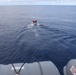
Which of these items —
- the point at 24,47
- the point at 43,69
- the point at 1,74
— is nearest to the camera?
the point at 1,74

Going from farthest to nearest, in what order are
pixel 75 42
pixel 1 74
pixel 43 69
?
1. pixel 75 42
2. pixel 43 69
3. pixel 1 74

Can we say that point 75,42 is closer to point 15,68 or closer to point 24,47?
point 24,47

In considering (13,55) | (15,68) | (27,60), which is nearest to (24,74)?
(15,68)

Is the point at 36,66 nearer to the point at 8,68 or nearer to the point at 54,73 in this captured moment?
the point at 54,73

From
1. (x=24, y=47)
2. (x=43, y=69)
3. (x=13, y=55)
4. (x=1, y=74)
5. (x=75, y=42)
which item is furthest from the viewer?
(x=75, y=42)

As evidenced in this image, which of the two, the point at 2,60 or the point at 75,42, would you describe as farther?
the point at 75,42

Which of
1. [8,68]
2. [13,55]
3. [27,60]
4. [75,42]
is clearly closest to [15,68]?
[8,68]

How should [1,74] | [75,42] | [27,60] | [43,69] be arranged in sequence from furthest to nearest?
1. [75,42]
2. [27,60]
3. [43,69]
4. [1,74]

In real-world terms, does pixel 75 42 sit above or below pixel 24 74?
below

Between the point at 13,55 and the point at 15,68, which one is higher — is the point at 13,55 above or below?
below
